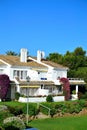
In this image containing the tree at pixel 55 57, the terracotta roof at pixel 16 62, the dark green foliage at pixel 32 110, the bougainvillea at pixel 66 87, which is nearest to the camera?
the dark green foliage at pixel 32 110

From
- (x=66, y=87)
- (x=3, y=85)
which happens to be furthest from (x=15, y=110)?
(x=66, y=87)

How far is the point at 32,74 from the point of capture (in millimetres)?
66375

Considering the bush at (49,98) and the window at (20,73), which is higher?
the window at (20,73)

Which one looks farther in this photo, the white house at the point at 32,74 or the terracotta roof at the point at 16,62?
the terracotta roof at the point at 16,62

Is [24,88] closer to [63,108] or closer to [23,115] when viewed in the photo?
[63,108]

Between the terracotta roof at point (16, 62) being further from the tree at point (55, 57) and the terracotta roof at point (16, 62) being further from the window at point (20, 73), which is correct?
the tree at point (55, 57)

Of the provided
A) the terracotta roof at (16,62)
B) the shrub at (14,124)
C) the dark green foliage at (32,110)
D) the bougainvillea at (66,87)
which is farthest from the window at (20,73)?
the shrub at (14,124)

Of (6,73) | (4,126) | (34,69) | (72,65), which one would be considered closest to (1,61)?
(6,73)

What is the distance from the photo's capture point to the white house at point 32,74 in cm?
6262

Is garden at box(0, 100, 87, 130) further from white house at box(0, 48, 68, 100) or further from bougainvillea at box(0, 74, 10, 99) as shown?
white house at box(0, 48, 68, 100)

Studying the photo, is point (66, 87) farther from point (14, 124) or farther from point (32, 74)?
point (14, 124)

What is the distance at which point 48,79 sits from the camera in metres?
69.1

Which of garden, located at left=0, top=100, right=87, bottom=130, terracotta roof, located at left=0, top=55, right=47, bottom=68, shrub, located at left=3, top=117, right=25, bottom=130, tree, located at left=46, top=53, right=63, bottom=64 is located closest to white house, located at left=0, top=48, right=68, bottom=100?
terracotta roof, located at left=0, top=55, right=47, bottom=68

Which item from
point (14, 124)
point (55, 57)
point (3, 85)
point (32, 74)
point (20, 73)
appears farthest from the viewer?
point (55, 57)
